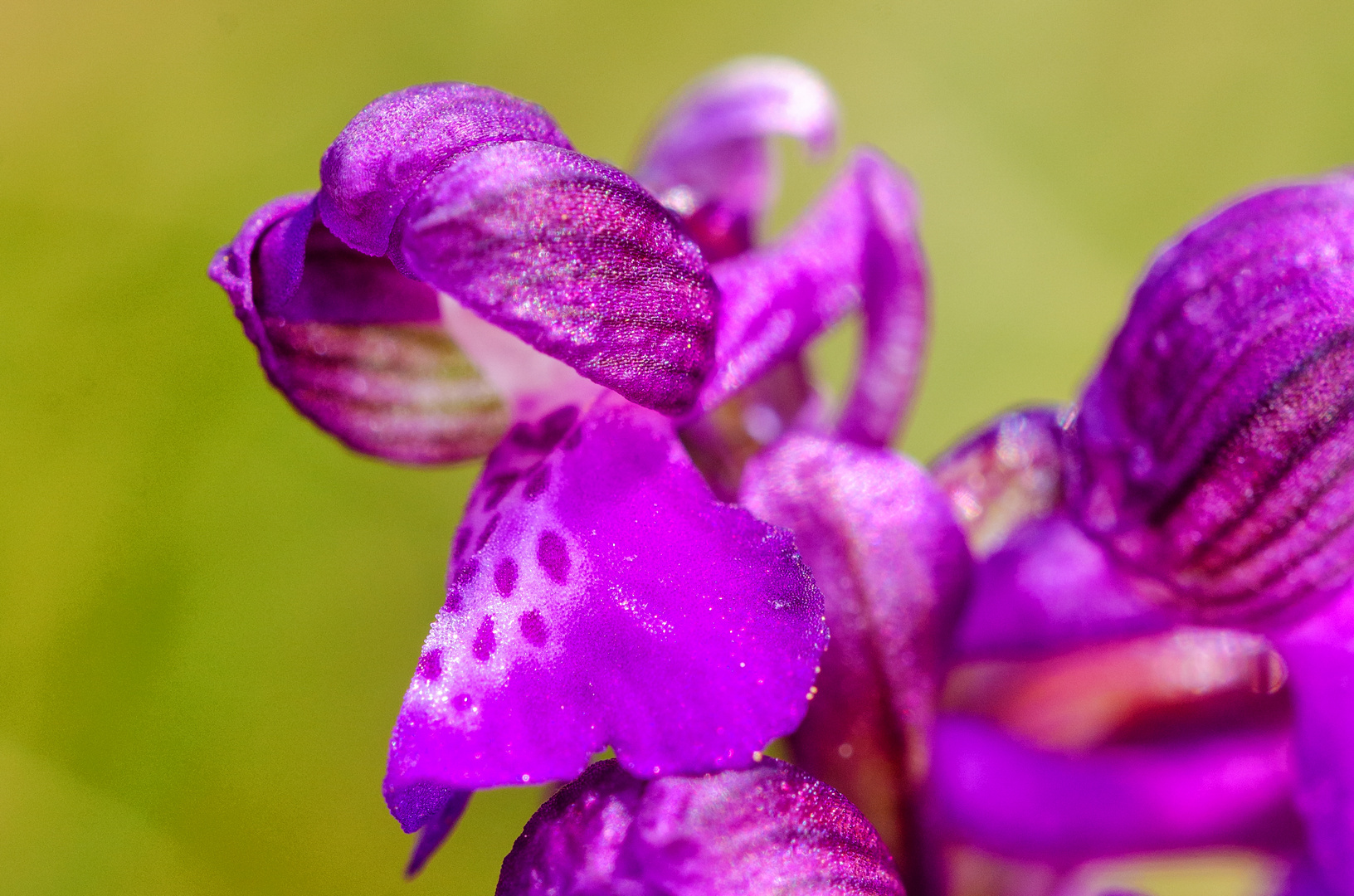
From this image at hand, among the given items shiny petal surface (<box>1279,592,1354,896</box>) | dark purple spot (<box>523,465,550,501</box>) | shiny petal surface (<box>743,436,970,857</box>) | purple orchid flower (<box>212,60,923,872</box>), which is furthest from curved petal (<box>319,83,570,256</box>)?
shiny petal surface (<box>1279,592,1354,896</box>)

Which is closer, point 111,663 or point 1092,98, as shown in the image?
point 111,663

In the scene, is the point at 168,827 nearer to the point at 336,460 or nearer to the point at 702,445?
the point at 336,460

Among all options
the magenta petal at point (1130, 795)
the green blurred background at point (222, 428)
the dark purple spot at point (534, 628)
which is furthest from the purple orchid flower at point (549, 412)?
the green blurred background at point (222, 428)

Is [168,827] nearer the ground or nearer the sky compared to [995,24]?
nearer the ground

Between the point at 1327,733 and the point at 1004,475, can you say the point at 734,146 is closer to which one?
the point at 1004,475

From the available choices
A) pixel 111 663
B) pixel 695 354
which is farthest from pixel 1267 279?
pixel 111 663

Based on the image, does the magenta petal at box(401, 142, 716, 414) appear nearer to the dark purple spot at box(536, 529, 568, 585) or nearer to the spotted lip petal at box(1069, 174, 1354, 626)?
the dark purple spot at box(536, 529, 568, 585)

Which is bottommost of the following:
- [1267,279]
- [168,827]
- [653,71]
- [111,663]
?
[168,827]
